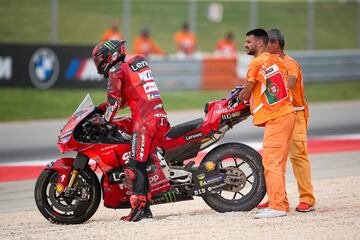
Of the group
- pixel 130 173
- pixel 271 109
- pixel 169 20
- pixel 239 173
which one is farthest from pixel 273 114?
pixel 169 20

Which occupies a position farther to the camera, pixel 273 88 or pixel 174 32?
pixel 174 32

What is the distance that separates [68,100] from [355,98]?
7.76 meters

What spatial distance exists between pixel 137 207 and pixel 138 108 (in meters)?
0.98

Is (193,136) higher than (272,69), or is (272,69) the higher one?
(272,69)

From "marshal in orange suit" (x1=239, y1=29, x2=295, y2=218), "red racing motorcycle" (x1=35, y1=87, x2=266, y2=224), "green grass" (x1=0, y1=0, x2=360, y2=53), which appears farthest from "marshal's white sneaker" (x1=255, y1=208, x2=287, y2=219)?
"green grass" (x1=0, y1=0, x2=360, y2=53)

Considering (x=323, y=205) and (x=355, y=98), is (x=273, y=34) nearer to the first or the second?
(x=323, y=205)

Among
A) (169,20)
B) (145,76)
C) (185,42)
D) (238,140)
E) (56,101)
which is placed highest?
(169,20)

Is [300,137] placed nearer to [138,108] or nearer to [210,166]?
[210,166]

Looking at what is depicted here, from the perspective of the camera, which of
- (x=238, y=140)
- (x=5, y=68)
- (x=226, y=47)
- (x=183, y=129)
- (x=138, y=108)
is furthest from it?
(x=226, y=47)

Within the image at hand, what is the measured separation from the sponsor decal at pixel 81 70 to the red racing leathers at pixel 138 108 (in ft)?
38.0

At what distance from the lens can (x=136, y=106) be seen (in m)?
8.65

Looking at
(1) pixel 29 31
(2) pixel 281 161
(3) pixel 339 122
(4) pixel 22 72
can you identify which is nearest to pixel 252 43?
(2) pixel 281 161

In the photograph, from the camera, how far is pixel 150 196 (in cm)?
870

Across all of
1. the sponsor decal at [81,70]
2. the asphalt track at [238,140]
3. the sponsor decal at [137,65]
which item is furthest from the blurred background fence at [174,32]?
the sponsor decal at [137,65]
